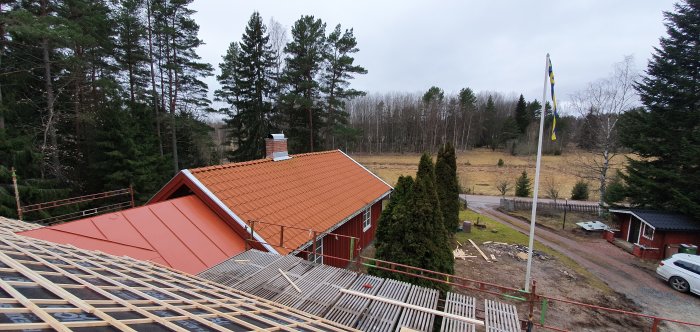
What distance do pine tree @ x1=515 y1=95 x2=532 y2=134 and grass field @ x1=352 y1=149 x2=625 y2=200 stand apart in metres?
11.1

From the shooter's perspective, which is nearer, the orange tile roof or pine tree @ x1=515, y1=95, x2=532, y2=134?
the orange tile roof

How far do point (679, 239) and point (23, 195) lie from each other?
3354 centimetres

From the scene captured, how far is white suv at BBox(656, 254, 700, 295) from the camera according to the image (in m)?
12.5

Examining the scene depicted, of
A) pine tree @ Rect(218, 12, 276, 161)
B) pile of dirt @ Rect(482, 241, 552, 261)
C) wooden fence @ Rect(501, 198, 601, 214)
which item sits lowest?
pile of dirt @ Rect(482, 241, 552, 261)

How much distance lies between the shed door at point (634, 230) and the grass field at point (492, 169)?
515 inches

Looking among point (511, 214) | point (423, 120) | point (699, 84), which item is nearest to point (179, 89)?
point (511, 214)

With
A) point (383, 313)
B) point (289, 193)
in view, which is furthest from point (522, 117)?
point (383, 313)

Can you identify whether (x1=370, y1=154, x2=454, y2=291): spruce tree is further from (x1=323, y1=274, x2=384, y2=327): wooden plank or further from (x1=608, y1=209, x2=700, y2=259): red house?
(x1=608, y1=209, x2=700, y2=259): red house

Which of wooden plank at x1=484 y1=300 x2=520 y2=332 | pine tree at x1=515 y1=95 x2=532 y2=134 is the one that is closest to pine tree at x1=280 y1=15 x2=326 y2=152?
wooden plank at x1=484 y1=300 x2=520 y2=332

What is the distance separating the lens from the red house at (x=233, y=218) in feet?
23.0

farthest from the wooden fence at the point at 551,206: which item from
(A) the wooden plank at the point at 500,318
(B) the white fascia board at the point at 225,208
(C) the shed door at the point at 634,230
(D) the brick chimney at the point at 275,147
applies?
(B) the white fascia board at the point at 225,208

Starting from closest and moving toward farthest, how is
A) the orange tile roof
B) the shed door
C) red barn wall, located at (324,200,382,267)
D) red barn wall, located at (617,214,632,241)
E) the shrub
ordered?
the orange tile roof < red barn wall, located at (324,200,382,267) < the shed door < red barn wall, located at (617,214,632,241) < the shrub

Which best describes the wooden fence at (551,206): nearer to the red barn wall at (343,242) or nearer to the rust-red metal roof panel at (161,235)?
the red barn wall at (343,242)

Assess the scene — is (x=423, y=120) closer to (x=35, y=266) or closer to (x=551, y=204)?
(x=551, y=204)
